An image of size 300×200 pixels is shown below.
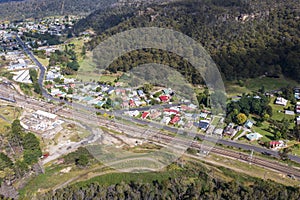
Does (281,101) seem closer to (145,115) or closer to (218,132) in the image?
(218,132)

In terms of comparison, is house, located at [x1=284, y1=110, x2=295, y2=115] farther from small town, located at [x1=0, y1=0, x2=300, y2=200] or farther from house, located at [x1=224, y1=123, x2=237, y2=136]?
house, located at [x1=224, y1=123, x2=237, y2=136]

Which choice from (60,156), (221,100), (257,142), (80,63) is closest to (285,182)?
(257,142)

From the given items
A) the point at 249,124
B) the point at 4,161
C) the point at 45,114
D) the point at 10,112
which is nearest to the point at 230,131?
the point at 249,124

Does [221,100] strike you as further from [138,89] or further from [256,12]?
[256,12]

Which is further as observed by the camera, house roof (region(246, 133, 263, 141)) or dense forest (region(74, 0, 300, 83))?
dense forest (region(74, 0, 300, 83))

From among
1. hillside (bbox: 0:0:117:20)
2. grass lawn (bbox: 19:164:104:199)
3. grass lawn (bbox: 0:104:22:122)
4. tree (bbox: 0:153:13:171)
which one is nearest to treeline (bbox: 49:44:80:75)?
grass lawn (bbox: 0:104:22:122)
